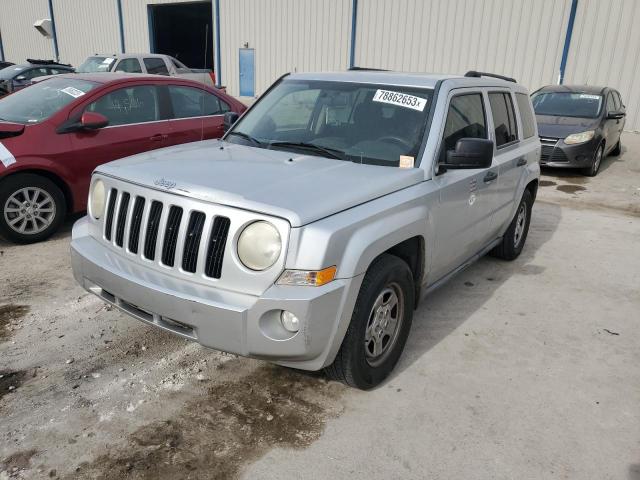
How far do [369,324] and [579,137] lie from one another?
26.7ft

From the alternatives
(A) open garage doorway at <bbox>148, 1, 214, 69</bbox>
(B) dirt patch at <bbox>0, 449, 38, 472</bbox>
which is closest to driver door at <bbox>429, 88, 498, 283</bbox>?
(B) dirt patch at <bbox>0, 449, 38, 472</bbox>

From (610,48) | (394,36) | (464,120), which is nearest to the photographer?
(464,120)

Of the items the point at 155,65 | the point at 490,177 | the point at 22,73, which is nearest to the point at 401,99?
the point at 490,177

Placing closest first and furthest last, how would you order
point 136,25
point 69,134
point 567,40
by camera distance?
point 69,134 < point 567,40 < point 136,25

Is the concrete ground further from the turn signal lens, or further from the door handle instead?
the door handle

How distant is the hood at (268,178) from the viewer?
8.69 ft

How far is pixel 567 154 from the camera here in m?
9.48

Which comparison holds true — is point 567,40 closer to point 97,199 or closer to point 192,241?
point 97,199

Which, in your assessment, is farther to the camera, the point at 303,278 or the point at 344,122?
the point at 344,122

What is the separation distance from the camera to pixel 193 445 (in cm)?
268

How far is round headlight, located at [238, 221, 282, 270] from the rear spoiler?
382 centimetres

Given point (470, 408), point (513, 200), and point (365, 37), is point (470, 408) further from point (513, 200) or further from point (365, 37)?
point (365, 37)

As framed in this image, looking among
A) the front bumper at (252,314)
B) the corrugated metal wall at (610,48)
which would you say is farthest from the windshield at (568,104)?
the front bumper at (252,314)

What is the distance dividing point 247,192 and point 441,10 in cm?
1547
